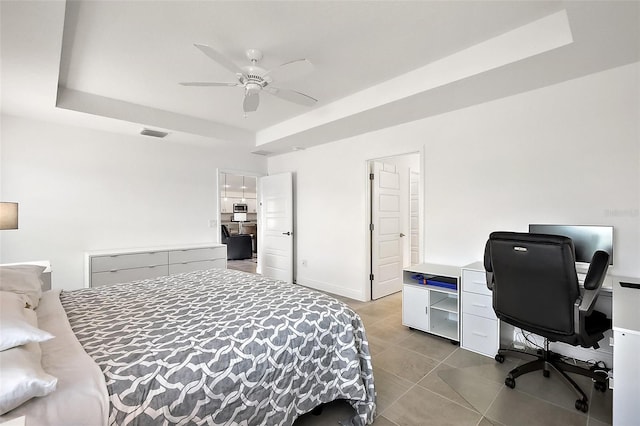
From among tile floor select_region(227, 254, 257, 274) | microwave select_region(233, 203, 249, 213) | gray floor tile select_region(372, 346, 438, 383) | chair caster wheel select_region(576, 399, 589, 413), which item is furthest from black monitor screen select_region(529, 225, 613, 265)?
microwave select_region(233, 203, 249, 213)

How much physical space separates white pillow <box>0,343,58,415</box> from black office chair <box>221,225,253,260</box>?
270 inches

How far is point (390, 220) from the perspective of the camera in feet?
15.0

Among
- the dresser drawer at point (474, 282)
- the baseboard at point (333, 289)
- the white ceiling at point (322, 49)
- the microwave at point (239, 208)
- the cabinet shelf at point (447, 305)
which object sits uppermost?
the white ceiling at point (322, 49)

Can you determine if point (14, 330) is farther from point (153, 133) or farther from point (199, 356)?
point (153, 133)

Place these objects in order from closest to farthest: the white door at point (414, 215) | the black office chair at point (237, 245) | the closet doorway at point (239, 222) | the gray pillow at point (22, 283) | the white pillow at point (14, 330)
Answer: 1. the white pillow at point (14, 330)
2. the gray pillow at point (22, 283)
3. the white door at point (414, 215)
4. the closet doorway at point (239, 222)
5. the black office chair at point (237, 245)

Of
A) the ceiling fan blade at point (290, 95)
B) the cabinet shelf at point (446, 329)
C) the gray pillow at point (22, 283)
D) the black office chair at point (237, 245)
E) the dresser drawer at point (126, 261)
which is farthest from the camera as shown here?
the black office chair at point (237, 245)

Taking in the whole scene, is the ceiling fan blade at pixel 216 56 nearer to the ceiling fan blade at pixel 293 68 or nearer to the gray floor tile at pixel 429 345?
the ceiling fan blade at pixel 293 68

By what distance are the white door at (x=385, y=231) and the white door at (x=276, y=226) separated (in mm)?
1491

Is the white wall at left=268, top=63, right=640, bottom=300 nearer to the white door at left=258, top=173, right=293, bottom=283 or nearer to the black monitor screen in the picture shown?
the black monitor screen

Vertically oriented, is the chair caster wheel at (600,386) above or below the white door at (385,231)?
below

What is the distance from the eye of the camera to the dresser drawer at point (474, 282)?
268cm

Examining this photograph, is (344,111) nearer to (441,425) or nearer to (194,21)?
(194,21)

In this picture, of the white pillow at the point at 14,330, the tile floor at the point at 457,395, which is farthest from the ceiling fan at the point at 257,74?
the tile floor at the point at 457,395

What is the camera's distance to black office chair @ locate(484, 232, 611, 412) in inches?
73.3
